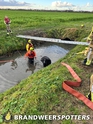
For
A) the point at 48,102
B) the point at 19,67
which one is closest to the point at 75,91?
the point at 48,102

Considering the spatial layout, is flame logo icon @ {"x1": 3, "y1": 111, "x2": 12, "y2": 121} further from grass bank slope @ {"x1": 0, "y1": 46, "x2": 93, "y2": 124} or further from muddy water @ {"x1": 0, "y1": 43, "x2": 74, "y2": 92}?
muddy water @ {"x1": 0, "y1": 43, "x2": 74, "y2": 92}

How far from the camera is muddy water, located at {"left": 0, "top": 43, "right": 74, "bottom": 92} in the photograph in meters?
12.3

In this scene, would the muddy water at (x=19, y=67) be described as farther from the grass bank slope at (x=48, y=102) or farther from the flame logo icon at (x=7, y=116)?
the flame logo icon at (x=7, y=116)

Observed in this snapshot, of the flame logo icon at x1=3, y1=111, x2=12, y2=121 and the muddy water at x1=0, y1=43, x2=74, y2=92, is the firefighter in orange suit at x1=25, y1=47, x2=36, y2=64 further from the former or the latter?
the flame logo icon at x1=3, y1=111, x2=12, y2=121

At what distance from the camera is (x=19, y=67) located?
1486cm

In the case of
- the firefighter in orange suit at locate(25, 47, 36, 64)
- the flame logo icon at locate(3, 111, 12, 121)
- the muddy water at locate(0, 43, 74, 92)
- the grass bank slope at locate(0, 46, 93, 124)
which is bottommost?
the muddy water at locate(0, 43, 74, 92)

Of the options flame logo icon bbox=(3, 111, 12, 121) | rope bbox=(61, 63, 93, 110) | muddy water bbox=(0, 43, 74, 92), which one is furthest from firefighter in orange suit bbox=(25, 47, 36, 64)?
flame logo icon bbox=(3, 111, 12, 121)

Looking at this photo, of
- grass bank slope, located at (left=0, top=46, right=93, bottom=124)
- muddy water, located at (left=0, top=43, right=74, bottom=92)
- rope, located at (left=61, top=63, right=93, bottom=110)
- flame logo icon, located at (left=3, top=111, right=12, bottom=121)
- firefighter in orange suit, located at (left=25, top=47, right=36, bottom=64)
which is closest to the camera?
grass bank slope, located at (left=0, top=46, right=93, bottom=124)

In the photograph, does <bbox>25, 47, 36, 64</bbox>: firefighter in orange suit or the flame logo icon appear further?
<bbox>25, 47, 36, 64</bbox>: firefighter in orange suit

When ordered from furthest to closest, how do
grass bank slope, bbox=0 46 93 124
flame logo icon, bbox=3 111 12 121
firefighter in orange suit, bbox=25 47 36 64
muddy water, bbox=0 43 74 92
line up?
firefighter in orange suit, bbox=25 47 36 64 < muddy water, bbox=0 43 74 92 < flame logo icon, bbox=3 111 12 121 < grass bank slope, bbox=0 46 93 124

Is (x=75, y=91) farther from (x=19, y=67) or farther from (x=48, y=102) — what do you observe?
(x=19, y=67)

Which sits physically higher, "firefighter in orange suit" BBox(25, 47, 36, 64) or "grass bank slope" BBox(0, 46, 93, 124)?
"grass bank slope" BBox(0, 46, 93, 124)

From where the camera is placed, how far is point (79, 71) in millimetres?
9266

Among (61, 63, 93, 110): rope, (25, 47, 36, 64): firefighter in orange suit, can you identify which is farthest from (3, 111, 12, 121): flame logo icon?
(25, 47, 36, 64): firefighter in orange suit
